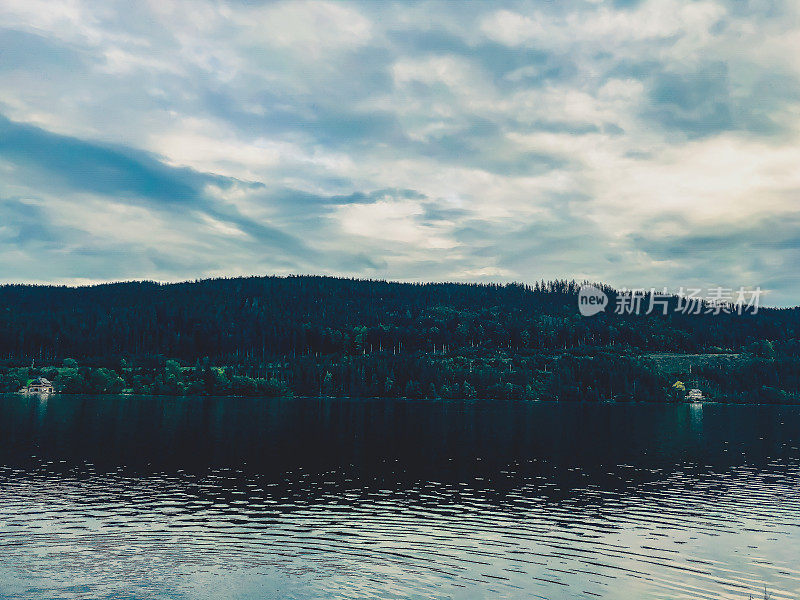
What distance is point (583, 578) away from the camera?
143ft

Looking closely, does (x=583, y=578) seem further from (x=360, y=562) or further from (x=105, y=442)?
(x=105, y=442)

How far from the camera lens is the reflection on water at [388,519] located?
136 ft

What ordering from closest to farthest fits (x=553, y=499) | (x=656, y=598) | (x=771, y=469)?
(x=656, y=598) → (x=553, y=499) → (x=771, y=469)

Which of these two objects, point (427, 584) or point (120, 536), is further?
point (120, 536)

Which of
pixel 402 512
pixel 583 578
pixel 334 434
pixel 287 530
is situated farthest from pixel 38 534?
pixel 334 434

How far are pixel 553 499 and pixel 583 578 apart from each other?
2887 centimetres

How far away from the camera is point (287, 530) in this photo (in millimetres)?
54250

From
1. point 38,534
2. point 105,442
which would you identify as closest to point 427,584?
point 38,534

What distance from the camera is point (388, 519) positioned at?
196ft

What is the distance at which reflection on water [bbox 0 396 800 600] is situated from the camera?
41.5 metres

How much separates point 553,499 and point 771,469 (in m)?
49.7

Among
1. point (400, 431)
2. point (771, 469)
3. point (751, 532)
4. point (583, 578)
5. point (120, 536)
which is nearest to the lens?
point (583, 578)

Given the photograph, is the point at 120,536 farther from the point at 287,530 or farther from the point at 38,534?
the point at 287,530

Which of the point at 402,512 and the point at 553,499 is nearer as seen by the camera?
the point at 402,512
